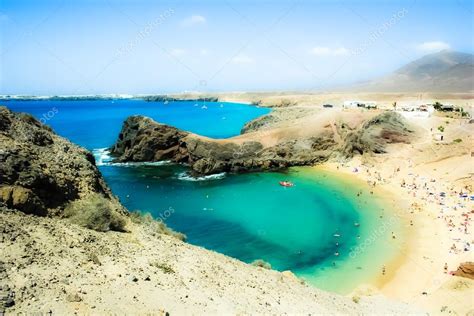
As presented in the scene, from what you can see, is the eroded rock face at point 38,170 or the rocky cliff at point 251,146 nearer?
the eroded rock face at point 38,170

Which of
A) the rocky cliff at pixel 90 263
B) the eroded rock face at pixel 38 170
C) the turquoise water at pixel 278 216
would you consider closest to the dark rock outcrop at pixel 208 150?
the turquoise water at pixel 278 216

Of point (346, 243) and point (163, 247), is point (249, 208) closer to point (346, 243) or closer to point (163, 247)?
point (346, 243)

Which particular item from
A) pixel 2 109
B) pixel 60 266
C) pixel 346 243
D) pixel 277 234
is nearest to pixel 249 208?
pixel 277 234

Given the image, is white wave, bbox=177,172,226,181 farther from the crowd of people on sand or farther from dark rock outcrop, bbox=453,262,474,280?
dark rock outcrop, bbox=453,262,474,280

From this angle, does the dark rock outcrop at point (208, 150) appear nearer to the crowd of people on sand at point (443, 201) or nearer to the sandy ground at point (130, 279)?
the crowd of people on sand at point (443, 201)

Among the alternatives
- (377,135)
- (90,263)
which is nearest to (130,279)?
(90,263)

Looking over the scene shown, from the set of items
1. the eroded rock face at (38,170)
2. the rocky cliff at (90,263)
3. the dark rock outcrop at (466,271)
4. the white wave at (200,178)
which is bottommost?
the dark rock outcrop at (466,271)

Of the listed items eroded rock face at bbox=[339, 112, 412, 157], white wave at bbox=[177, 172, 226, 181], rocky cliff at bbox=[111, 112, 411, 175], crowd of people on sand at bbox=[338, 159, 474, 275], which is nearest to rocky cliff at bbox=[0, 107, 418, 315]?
crowd of people on sand at bbox=[338, 159, 474, 275]

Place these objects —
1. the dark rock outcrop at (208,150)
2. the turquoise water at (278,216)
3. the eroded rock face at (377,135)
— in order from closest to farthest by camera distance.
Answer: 1. the turquoise water at (278,216)
2. the dark rock outcrop at (208,150)
3. the eroded rock face at (377,135)
